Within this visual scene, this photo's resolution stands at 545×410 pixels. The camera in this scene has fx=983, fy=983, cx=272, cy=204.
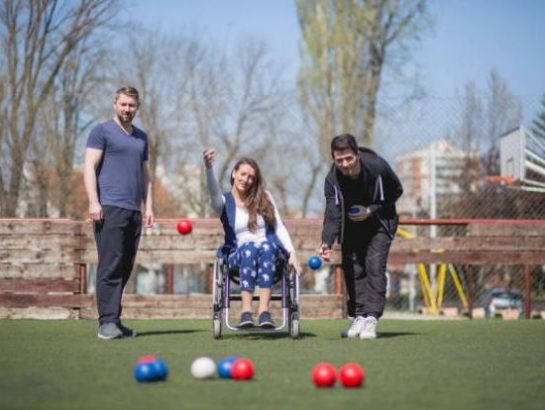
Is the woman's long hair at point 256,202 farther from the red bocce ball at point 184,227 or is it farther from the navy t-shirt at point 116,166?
the red bocce ball at point 184,227

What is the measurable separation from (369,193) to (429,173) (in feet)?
34.3

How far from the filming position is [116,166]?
7023 mm

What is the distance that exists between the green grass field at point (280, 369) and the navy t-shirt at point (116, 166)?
39.7 inches

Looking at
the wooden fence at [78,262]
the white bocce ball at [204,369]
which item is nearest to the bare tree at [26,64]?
the wooden fence at [78,262]

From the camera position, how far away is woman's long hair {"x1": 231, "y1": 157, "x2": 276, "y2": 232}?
6973 mm

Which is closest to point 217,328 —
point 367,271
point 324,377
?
point 367,271

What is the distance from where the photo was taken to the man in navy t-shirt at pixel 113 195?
6965 mm

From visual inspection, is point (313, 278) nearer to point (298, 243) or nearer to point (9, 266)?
point (298, 243)

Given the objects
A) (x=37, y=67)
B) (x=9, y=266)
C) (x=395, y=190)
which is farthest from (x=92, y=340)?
(x=37, y=67)

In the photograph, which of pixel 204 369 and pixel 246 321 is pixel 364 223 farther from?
pixel 204 369

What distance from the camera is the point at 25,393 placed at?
13.2ft

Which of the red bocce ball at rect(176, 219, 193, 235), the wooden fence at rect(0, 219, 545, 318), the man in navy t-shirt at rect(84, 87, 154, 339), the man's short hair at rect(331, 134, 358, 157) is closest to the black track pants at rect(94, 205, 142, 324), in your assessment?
the man in navy t-shirt at rect(84, 87, 154, 339)

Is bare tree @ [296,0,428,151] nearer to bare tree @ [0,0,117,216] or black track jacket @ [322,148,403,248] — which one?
bare tree @ [0,0,117,216]

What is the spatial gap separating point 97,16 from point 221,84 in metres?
3.08
